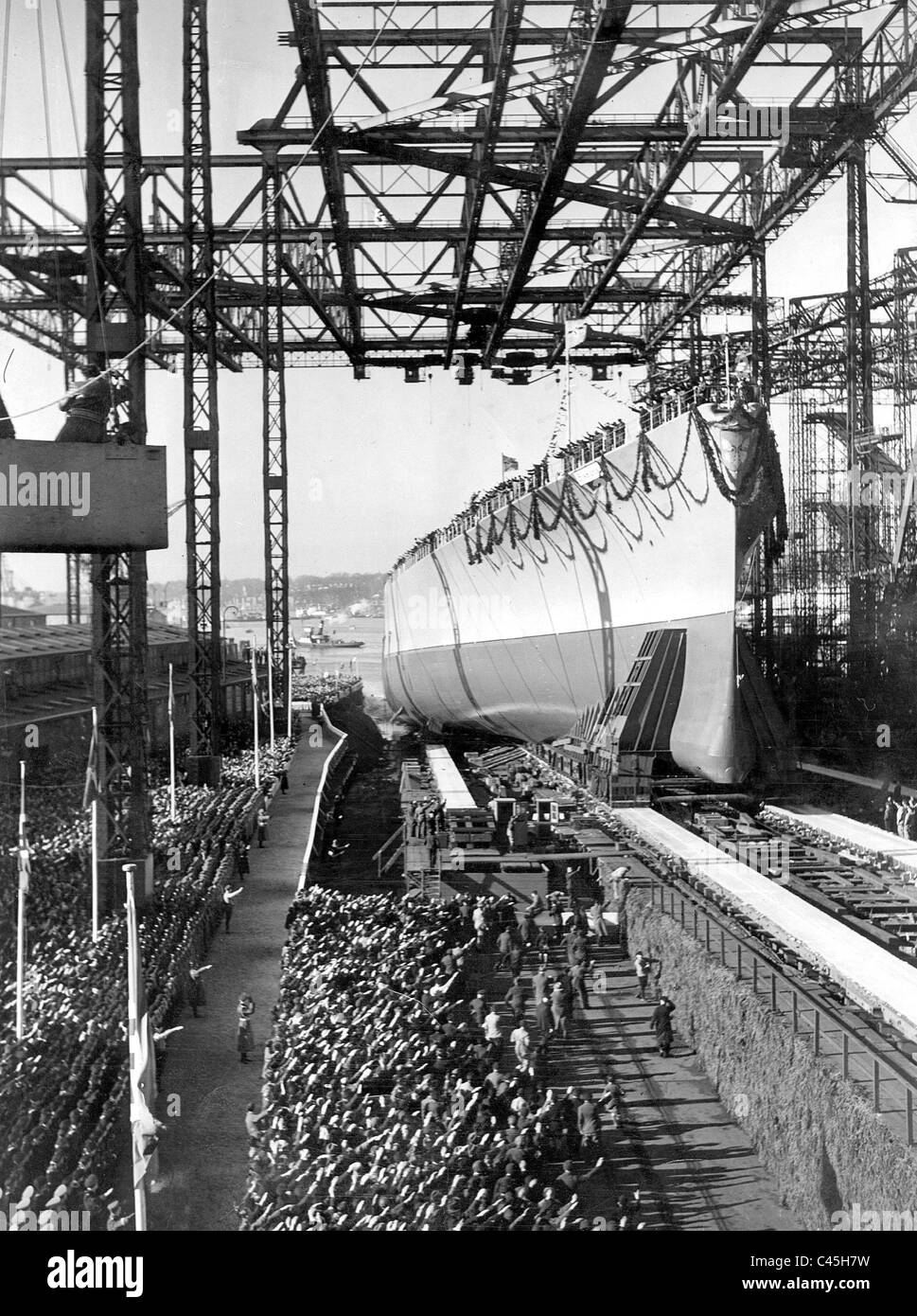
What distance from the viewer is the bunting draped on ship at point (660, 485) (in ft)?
42.0

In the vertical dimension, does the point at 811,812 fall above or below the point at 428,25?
below

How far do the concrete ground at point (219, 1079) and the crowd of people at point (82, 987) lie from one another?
279 mm

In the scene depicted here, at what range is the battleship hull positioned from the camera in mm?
12516

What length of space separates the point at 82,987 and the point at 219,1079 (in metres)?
1.48

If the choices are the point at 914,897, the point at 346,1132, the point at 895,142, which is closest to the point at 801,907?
the point at 914,897

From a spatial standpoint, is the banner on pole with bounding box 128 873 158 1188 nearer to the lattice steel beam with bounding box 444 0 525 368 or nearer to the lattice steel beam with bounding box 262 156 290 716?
the lattice steel beam with bounding box 444 0 525 368

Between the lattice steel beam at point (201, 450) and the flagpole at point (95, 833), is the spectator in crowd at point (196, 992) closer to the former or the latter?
the flagpole at point (95, 833)

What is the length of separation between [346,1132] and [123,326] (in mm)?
6753

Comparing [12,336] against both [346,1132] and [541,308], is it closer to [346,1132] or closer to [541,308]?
[346,1132]

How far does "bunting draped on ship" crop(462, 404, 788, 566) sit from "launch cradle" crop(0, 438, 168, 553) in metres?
8.16

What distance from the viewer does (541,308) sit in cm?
2555
